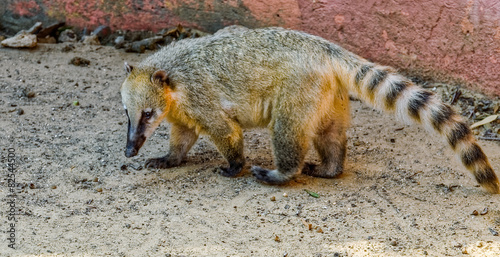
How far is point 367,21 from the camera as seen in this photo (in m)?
7.53

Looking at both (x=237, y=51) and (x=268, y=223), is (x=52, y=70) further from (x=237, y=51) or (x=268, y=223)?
(x=268, y=223)

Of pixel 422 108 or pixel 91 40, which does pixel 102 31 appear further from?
pixel 422 108

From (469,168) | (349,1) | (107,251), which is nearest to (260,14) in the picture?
(349,1)

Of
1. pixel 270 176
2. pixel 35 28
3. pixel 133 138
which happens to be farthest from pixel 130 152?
pixel 35 28

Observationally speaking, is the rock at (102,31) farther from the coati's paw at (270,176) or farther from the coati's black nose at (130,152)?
the coati's paw at (270,176)

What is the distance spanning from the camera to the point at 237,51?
5.84m

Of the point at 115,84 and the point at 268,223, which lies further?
the point at 115,84

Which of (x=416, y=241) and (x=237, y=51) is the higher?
(x=237, y=51)

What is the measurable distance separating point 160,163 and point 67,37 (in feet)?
11.0

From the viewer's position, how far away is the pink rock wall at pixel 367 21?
6.91m

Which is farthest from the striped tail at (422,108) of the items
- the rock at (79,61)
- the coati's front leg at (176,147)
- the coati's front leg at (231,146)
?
the rock at (79,61)

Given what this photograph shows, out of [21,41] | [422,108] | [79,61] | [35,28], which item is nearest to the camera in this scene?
[422,108]

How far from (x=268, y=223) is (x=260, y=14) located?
3.65 meters

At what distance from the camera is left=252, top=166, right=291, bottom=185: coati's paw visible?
225 inches
